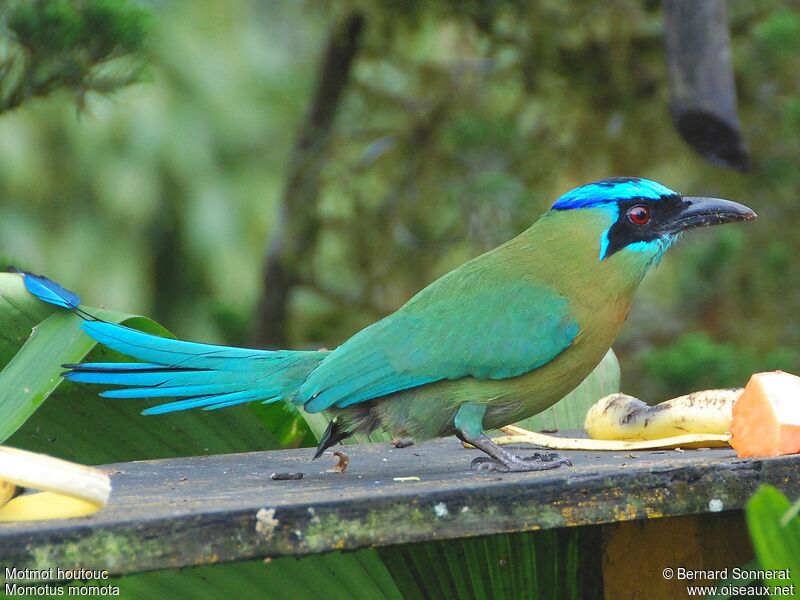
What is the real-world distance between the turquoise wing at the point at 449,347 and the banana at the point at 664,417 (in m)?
0.44

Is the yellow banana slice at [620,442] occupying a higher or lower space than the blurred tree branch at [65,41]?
lower

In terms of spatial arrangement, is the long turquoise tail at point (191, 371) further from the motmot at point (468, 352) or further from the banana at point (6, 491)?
the banana at point (6, 491)

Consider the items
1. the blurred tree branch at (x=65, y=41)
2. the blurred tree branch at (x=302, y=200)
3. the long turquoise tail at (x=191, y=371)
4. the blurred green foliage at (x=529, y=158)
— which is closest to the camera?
the long turquoise tail at (x=191, y=371)

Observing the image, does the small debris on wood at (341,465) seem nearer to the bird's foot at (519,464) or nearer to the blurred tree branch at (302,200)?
the bird's foot at (519,464)

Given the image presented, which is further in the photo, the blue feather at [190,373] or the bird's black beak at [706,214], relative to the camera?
the bird's black beak at [706,214]

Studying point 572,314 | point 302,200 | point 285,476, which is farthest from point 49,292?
point 302,200

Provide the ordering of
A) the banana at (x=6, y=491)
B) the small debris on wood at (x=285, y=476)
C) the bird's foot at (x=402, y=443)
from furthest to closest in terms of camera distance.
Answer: the bird's foot at (x=402, y=443), the small debris on wood at (x=285, y=476), the banana at (x=6, y=491)

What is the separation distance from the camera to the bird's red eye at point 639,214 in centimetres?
261

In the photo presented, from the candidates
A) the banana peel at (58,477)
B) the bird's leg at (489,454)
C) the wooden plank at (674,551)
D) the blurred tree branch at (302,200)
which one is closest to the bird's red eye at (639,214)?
the bird's leg at (489,454)

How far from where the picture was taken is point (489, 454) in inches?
92.6

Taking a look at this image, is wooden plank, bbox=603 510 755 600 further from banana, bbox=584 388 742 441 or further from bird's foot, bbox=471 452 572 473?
banana, bbox=584 388 742 441

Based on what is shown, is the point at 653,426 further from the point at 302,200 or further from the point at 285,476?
the point at 302,200

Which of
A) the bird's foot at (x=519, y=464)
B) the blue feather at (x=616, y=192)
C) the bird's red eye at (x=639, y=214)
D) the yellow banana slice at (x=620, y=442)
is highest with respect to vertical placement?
the blue feather at (x=616, y=192)

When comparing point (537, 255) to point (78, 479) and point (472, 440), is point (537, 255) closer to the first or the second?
point (472, 440)
